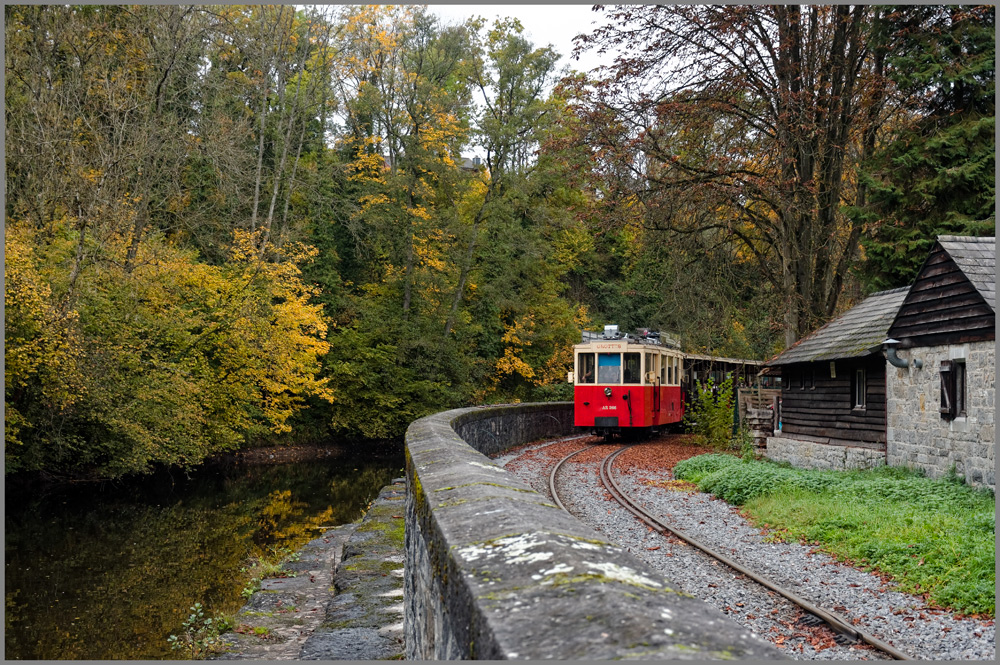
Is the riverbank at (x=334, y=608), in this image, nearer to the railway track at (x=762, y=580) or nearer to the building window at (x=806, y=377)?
the railway track at (x=762, y=580)

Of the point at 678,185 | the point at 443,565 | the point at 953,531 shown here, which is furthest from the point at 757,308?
the point at 443,565

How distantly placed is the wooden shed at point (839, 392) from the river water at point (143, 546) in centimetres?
974

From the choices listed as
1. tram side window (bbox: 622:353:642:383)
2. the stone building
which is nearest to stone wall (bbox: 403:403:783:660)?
the stone building

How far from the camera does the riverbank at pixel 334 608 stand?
6.34 m

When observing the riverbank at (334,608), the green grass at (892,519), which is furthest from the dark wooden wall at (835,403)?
the riverbank at (334,608)

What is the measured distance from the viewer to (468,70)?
3525 cm

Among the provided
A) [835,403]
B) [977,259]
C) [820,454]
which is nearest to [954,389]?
[977,259]

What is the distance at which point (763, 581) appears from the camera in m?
7.73

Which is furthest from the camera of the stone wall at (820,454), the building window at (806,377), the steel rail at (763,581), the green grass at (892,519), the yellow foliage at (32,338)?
the building window at (806,377)

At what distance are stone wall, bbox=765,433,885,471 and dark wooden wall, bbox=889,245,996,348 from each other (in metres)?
2.29

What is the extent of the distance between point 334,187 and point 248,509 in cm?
1789

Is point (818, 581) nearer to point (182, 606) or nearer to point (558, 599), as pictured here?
point (558, 599)

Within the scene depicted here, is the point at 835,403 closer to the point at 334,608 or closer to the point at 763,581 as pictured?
the point at 763,581

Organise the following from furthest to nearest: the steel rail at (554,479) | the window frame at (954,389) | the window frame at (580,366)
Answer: the window frame at (580,366) < the steel rail at (554,479) < the window frame at (954,389)
